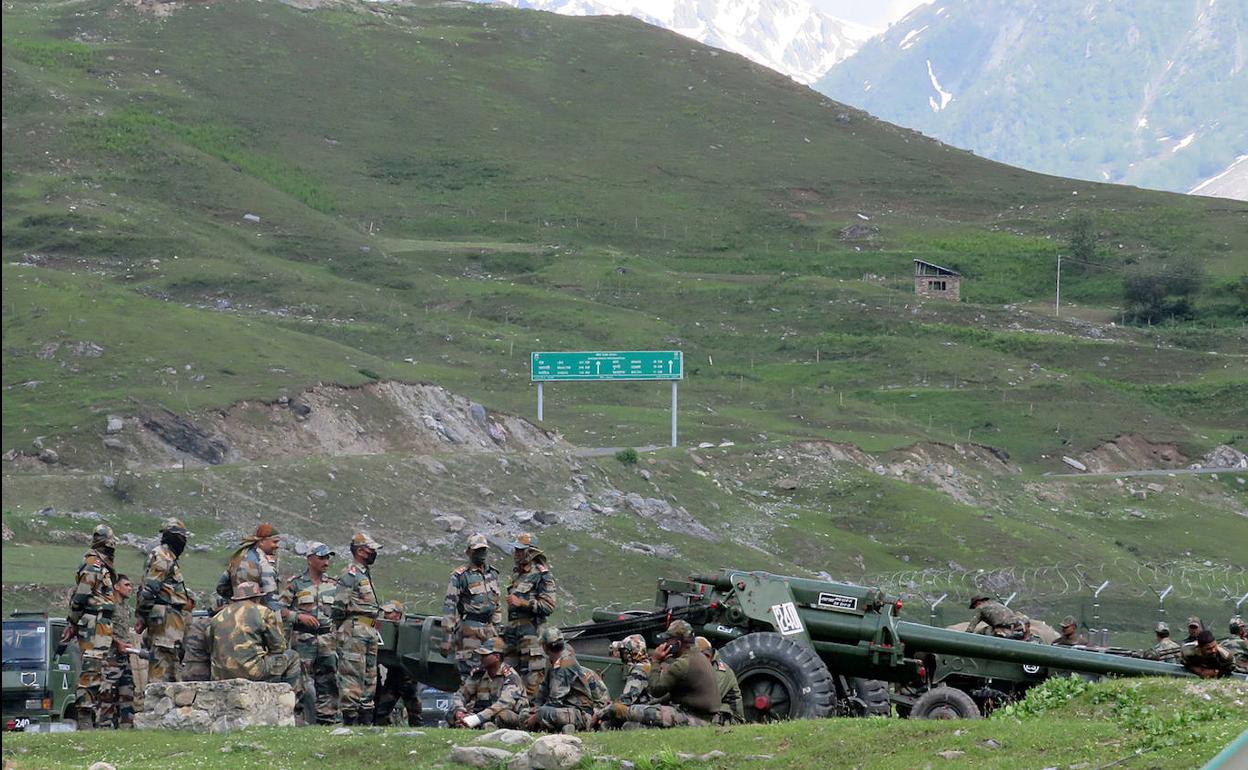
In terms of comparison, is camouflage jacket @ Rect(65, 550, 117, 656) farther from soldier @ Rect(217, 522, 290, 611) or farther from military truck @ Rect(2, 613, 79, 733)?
soldier @ Rect(217, 522, 290, 611)

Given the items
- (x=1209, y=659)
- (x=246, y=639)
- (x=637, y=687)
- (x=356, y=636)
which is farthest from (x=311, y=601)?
(x=1209, y=659)

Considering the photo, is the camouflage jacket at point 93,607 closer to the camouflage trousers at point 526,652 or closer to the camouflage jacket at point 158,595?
the camouflage jacket at point 158,595

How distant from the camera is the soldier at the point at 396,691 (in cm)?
2241

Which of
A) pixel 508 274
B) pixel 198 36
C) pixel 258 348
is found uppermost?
pixel 198 36

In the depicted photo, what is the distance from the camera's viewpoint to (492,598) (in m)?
20.9

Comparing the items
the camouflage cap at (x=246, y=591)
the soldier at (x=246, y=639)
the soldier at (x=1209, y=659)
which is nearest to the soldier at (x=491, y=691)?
the soldier at (x=246, y=639)

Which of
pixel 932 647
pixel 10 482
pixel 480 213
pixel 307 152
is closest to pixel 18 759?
pixel 932 647

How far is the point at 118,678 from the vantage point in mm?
21141

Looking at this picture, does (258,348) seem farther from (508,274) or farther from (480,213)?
(480,213)

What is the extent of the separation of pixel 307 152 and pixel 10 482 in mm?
96558

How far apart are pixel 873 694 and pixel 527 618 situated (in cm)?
420

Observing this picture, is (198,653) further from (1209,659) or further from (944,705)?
(1209,659)

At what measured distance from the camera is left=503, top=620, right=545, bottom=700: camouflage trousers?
20.4 meters

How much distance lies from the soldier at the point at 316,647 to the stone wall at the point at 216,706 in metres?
2.27
